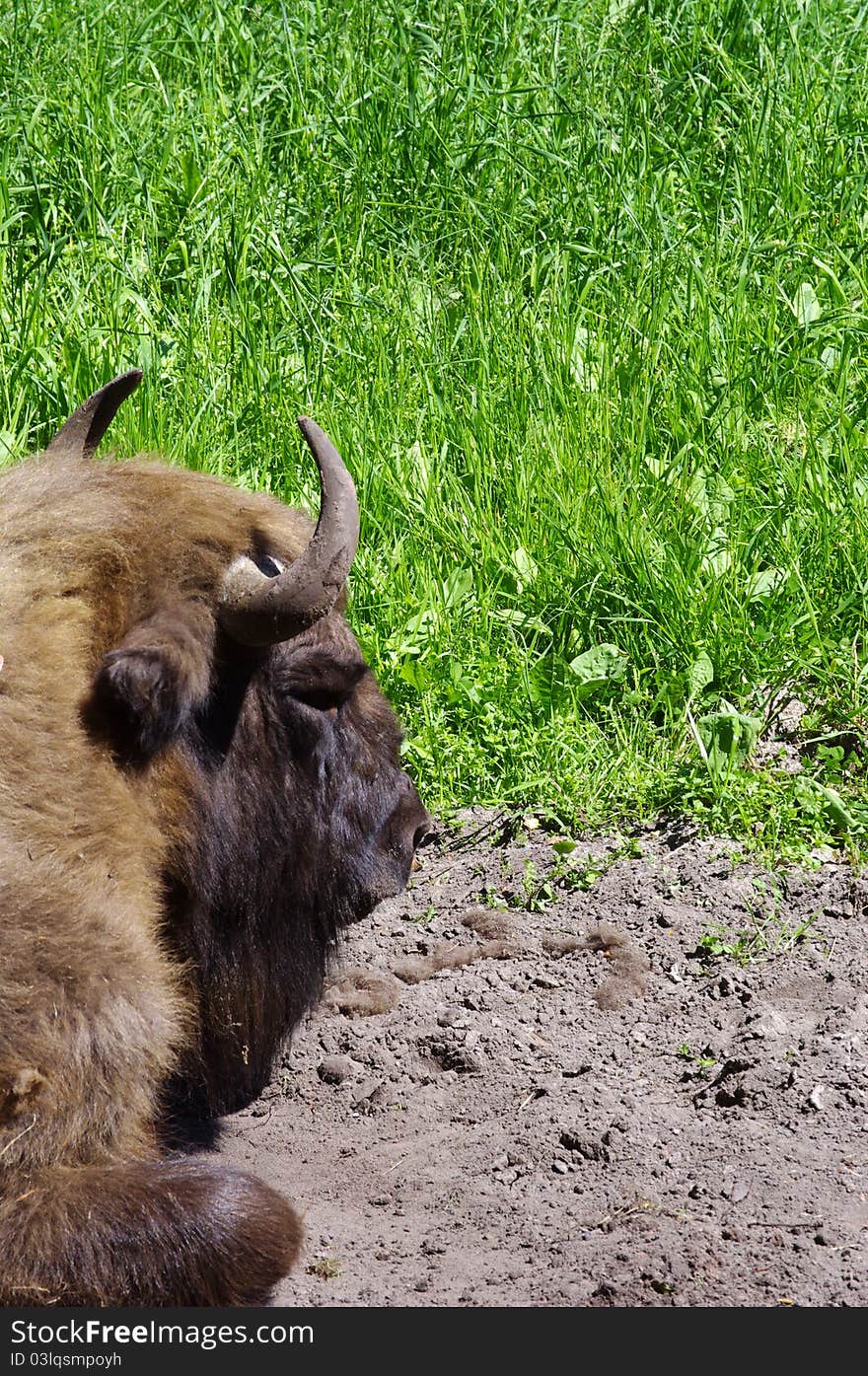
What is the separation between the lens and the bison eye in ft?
12.7

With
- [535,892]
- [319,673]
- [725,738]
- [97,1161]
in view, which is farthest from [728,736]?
[97,1161]

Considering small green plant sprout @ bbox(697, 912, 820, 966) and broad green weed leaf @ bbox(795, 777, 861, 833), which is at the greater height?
broad green weed leaf @ bbox(795, 777, 861, 833)

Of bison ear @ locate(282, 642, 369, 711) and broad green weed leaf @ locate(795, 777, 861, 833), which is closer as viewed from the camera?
bison ear @ locate(282, 642, 369, 711)

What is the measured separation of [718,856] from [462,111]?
410 cm

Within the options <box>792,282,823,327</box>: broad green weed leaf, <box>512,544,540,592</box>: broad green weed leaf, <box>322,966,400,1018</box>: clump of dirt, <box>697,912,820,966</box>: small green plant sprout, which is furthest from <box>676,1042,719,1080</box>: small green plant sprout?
<box>792,282,823,327</box>: broad green weed leaf

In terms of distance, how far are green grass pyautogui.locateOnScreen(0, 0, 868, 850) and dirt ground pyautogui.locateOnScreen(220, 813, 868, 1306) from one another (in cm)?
38

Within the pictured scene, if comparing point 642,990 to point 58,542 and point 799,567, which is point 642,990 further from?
point 58,542

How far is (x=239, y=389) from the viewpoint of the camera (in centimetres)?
664

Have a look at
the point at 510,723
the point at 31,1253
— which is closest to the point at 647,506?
the point at 510,723

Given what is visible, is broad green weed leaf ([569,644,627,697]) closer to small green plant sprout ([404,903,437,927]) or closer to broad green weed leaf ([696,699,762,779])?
broad green weed leaf ([696,699,762,779])

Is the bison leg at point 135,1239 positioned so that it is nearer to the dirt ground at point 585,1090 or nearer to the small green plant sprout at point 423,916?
the dirt ground at point 585,1090

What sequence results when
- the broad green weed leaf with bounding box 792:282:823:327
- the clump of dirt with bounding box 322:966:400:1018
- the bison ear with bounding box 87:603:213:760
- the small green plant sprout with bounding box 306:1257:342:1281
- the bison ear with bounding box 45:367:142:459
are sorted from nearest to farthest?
the bison ear with bounding box 87:603:213:760
the small green plant sprout with bounding box 306:1257:342:1281
the bison ear with bounding box 45:367:142:459
the clump of dirt with bounding box 322:966:400:1018
the broad green weed leaf with bounding box 792:282:823:327

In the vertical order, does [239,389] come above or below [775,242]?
below

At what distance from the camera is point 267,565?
3906mm
